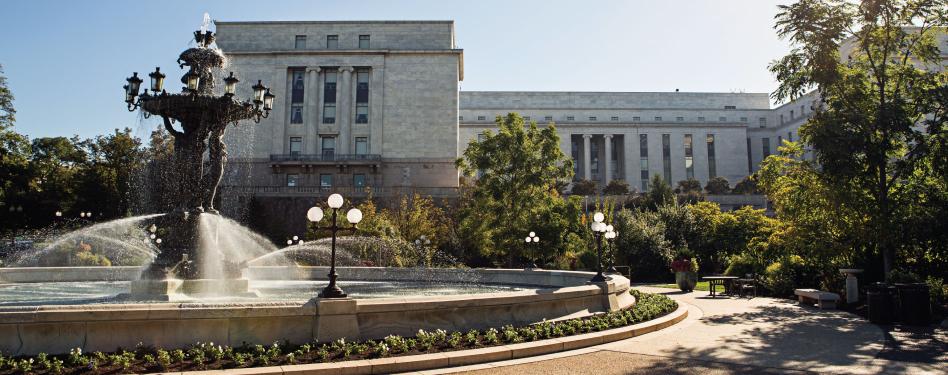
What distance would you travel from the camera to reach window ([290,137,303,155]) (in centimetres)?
6569

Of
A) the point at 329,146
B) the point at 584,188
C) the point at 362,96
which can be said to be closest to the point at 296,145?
the point at 329,146

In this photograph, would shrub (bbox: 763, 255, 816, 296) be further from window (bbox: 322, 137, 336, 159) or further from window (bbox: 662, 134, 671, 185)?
window (bbox: 662, 134, 671, 185)

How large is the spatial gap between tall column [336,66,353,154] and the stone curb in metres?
57.0

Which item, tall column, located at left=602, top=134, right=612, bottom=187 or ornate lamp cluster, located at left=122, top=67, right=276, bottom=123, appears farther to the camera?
tall column, located at left=602, top=134, right=612, bottom=187

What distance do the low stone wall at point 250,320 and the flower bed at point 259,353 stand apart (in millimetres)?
176

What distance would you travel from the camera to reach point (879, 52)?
19531 millimetres

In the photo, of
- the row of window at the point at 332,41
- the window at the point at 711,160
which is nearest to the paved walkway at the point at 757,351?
the row of window at the point at 332,41

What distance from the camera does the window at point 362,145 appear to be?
65.7 metres

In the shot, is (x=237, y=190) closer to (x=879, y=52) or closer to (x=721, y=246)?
(x=721, y=246)

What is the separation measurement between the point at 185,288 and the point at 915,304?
17.2 meters

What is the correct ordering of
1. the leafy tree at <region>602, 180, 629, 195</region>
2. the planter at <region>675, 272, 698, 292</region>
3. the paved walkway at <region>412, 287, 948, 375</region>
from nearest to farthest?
the paved walkway at <region>412, 287, 948, 375</region>, the planter at <region>675, 272, 698, 292</region>, the leafy tree at <region>602, 180, 629, 195</region>

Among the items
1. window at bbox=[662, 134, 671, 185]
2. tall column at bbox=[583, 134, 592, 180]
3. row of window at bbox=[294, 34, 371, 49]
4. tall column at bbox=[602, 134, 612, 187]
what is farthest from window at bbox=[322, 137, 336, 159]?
window at bbox=[662, 134, 671, 185]

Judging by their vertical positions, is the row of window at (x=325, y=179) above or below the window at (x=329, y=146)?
below

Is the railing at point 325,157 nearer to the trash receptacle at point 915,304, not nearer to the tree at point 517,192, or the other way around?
the tree at point 517,192
